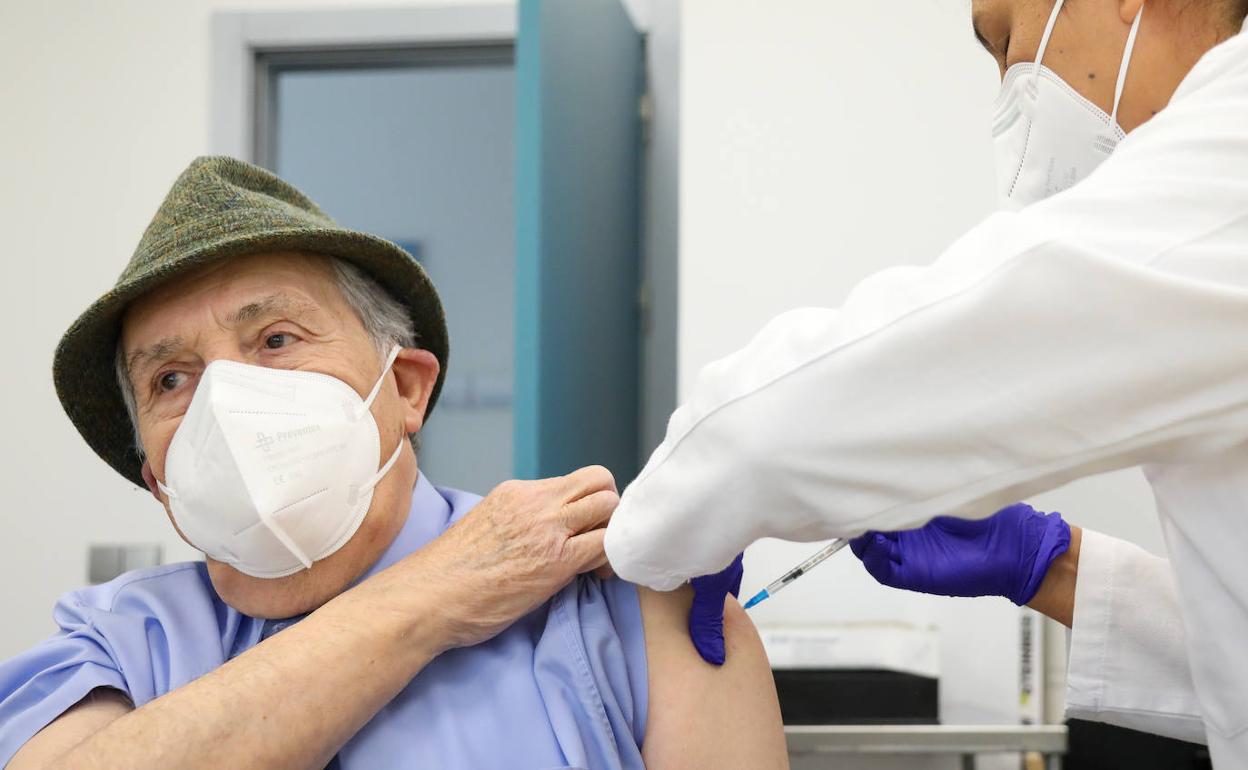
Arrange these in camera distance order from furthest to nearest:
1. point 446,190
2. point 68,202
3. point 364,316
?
point 446,190 → point 68,202 → point 364,316

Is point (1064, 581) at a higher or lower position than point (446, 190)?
lower

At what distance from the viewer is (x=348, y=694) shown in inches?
40.4

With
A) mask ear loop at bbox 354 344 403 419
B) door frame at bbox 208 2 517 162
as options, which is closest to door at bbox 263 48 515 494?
door frame at bbox 208 2 517 162

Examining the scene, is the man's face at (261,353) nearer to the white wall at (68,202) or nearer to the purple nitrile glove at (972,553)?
the purple nitrile glove at (972,553)

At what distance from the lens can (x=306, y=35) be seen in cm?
294

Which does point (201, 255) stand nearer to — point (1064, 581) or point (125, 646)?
point (125, 646)

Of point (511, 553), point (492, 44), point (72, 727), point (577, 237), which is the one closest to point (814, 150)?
point (577, 237)

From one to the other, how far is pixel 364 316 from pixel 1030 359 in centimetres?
77

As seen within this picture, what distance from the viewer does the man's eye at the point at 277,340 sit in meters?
1.21

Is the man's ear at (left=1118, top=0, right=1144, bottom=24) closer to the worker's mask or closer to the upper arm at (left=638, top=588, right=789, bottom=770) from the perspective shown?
the worker's mask

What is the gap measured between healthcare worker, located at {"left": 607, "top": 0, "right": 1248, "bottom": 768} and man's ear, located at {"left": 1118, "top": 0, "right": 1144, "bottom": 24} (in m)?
0.06

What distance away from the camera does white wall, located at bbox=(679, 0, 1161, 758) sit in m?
2.32

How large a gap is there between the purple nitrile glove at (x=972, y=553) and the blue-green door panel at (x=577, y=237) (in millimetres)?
800

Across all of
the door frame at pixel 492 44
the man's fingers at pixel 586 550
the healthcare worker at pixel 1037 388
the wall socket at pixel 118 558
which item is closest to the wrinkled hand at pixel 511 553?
the man's fingers at pixel 586 550
